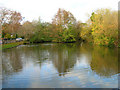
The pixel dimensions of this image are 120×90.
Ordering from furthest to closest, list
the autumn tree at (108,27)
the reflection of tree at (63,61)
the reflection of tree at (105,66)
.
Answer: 1. the autumn tree at (108,27)
2. the reflection of tree at (63,61)
3. the reflection of tree at (105,66)

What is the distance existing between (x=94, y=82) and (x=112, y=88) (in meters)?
1.10

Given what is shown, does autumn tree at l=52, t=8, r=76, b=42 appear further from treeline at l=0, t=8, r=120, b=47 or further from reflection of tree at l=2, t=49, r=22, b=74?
reflection of tree at l=2, t=49, r=22, b=74

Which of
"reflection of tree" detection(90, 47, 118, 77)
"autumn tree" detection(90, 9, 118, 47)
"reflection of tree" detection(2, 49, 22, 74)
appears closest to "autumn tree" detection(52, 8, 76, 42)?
"autumn tree" detection(90, 9, 118, 47)

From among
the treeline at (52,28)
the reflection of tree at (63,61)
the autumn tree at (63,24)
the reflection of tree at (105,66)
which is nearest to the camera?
the reflection of tree at (105,66)

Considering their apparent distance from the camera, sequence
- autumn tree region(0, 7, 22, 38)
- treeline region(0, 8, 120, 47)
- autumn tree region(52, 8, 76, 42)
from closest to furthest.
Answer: autumn tree region(0, 7, 22, 38) < treeline region(0, 8, 120, 47) < autumn tree region(52, 8, 76, 42)

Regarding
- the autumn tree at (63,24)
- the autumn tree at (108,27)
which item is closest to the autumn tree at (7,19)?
the autumn tree at (63,24)

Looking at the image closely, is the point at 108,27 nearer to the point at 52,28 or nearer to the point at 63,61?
the point at 63,61

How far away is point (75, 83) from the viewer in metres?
7.40

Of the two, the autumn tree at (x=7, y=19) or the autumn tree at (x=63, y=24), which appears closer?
the autumn tree at (x=7, y=19)

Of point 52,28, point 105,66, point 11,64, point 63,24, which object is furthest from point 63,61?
point 52,28

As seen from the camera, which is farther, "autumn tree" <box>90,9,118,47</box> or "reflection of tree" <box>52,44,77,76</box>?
"autumn tree" <box>90,9,118,47</box>

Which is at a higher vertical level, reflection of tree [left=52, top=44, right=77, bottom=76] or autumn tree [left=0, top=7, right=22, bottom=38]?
autumn tree [left=0, top=7, right=22, bottom=38]

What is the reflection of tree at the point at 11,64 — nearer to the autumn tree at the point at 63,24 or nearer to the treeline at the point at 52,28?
the treeline at the point at 52,28

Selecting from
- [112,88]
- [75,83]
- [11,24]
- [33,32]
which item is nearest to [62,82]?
[75,83]
